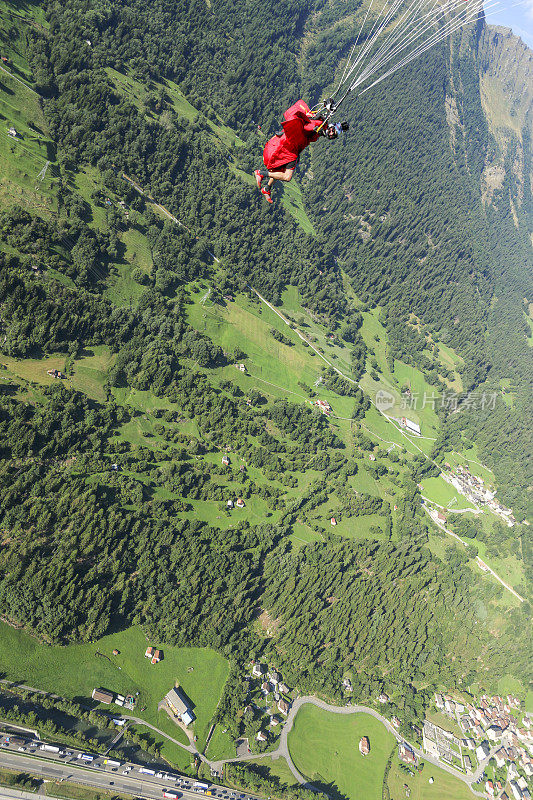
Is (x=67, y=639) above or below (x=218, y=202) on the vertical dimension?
below

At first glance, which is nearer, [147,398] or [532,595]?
[147,398]

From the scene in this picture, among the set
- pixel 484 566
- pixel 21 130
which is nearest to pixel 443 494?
pixel 484 566

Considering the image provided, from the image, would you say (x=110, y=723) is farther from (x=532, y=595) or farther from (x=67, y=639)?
(x=532, y=595)

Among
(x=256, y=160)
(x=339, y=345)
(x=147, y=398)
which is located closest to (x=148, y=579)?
(x=147, y=398)

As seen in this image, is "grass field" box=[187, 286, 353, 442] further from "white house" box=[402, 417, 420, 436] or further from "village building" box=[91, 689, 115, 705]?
"village building" box=[91, 689, 115, 705]

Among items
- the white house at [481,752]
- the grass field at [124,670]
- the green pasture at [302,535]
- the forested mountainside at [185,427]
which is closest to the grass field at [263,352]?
the forested mountainside at [185,427]

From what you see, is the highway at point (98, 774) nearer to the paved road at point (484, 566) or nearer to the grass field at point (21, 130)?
the paved road at point (484, 566)
